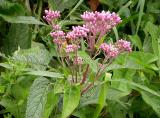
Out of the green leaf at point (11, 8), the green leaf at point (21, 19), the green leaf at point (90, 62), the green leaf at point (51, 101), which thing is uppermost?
the green leaf at point (11, 8)

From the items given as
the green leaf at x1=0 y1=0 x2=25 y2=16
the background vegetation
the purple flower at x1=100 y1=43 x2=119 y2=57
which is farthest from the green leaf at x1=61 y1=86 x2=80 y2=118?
the green leaf at x1=0 y1=0 x2=25 y2=16

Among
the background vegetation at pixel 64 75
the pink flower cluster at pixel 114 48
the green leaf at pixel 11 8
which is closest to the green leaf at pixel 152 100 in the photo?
the background vegetation at pixel 64 75

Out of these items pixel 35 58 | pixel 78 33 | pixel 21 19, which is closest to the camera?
pixel 78 33

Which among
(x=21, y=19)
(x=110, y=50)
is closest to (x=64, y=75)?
(x=110, y=50)

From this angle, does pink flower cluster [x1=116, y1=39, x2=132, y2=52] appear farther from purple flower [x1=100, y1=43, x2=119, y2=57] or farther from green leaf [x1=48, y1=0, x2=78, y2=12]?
green leaf [x1=48, y1=0, x2=78, y2=12]

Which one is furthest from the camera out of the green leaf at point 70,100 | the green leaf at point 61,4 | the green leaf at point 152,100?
the green leaf at point 61,4

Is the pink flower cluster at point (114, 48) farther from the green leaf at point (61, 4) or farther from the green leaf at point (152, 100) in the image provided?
the green leaf at point (61, 4)

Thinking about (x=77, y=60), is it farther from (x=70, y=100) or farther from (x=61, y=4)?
(x=61, y=4)
